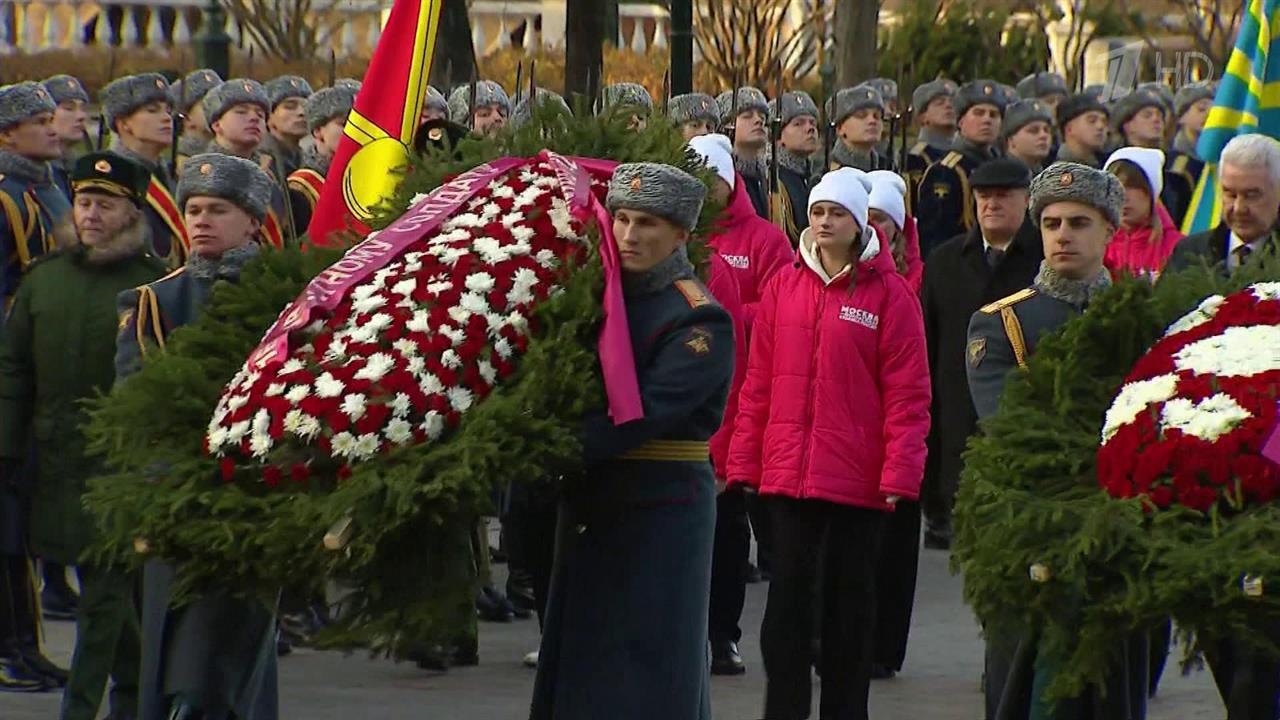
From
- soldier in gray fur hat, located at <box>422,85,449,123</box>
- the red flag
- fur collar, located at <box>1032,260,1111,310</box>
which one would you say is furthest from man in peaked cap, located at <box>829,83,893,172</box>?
fur collar, located at <box>1032,260,1111,310</box>

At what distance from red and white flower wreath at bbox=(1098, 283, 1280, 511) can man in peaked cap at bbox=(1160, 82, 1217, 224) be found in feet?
33.4

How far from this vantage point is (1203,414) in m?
6.98

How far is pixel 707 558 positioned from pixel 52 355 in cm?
281

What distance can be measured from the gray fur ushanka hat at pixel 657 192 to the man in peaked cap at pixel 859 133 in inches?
319

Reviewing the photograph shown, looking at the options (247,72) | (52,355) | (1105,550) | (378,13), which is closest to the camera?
(1105,550)

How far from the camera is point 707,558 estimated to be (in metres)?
7.56

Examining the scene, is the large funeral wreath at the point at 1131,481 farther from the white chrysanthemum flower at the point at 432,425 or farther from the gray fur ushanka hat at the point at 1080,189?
the white chrysanthemum flower at the point at 432,425

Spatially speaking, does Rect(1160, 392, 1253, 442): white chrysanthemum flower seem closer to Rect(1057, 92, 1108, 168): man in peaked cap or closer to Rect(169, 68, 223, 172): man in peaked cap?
Rect(169, 68, 223, 172): man in peaked cap

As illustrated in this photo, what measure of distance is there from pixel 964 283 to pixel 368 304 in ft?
15.2

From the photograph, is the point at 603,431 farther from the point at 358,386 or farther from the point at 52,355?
the point at 52,355

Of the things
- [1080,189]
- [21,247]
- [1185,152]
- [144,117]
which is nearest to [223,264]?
[1080,189]

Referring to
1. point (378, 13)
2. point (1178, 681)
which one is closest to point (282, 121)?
point (1178, 681)

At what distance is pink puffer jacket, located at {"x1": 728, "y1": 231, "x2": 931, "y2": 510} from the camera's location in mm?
9211

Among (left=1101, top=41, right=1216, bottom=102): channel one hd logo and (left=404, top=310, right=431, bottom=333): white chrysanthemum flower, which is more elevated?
(left=404, top=310, right=431, bottom=333): white chrysanthemum flower
